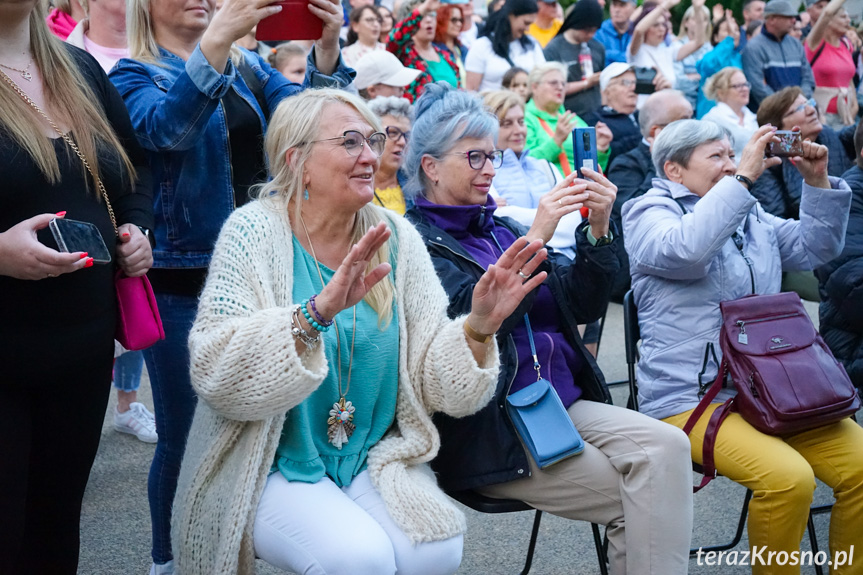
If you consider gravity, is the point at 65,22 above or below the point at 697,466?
above

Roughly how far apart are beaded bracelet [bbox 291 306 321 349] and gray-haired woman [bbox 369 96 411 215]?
2.22m

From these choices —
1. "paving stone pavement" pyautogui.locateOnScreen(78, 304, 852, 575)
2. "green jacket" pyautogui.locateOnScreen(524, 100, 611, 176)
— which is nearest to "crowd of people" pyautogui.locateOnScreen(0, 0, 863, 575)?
"paving stone pavement" pyautogui.locateOnScreen(78, 304, 852, 575)

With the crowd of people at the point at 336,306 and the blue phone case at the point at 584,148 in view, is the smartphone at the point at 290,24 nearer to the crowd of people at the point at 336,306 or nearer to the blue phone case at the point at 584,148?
the crowd of people at the point at 336,306

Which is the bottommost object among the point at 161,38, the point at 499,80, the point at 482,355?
the point at 499,80

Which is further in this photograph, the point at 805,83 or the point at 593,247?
the point at 805,83

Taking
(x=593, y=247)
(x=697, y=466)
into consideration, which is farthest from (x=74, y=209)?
(x=697, y=466)

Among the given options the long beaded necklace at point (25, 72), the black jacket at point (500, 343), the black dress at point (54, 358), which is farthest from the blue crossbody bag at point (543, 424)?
the long beaded necklace at point (25, 72)

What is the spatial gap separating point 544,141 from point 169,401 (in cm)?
380

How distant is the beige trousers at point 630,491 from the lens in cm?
252

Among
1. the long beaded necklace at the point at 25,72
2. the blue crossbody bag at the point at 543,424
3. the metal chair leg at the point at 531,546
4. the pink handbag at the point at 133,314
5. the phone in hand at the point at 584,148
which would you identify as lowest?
the metal chair leg at the point at 531,546

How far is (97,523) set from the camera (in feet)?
11.5

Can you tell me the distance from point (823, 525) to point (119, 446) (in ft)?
10.5

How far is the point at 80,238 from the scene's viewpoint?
1.95m

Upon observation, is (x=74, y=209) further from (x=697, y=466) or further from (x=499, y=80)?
(x=499, y=80)
